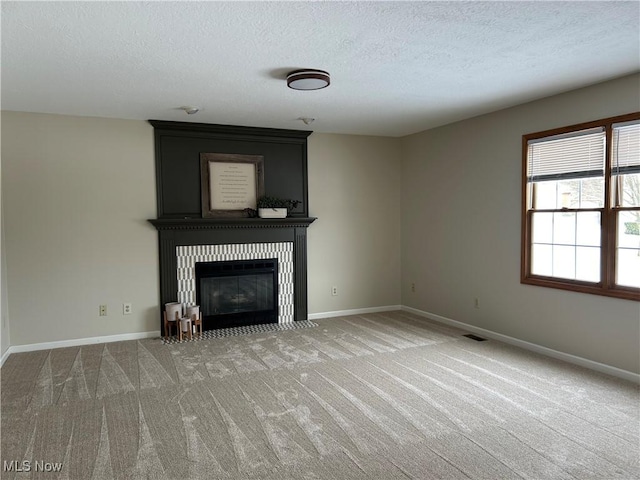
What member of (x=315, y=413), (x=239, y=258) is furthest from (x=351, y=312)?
(x=315, y=413)

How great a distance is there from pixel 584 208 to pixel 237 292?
3784 millimetres

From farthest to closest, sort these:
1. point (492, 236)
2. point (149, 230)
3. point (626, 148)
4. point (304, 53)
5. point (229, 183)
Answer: point (229, 183) → point (149, 230) → point (492, 236) → point (626, 148) → point (304, 53)

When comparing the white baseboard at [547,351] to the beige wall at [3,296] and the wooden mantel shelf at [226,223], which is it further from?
the beige wall at [3,296]

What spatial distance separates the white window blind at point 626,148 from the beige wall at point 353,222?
2984 millimetres

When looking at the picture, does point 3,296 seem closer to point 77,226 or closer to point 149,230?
point 77,226

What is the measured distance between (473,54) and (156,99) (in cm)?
274

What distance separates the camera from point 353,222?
6.03 m

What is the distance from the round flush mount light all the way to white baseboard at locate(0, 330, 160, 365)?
3.24 meters

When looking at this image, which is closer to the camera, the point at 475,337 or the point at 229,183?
the point at 475,337

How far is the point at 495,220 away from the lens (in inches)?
186

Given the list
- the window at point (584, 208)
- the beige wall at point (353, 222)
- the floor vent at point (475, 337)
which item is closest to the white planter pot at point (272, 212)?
the beige wall at point (353, 222)

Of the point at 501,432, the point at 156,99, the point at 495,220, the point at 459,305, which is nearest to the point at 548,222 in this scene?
the point at 495,220

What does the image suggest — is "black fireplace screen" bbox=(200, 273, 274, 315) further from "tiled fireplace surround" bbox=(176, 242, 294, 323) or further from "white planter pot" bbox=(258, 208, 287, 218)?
"white planter pot" bbox=(258, 208, 287, 218)

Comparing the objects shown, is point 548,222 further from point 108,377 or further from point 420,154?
point 108,377
